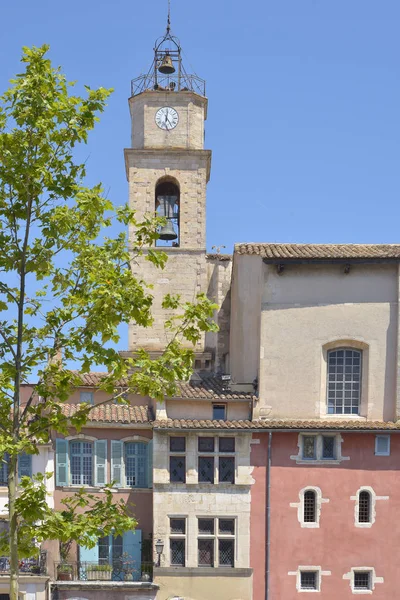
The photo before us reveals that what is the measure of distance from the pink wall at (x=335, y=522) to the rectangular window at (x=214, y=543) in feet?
2.54

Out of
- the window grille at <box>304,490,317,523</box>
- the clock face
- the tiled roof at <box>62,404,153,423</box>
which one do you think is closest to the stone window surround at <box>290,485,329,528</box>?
the window grille at <box>304,490,317,523</box>

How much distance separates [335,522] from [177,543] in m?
4.97

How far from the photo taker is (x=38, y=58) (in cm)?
1430

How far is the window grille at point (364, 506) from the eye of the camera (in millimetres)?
32719

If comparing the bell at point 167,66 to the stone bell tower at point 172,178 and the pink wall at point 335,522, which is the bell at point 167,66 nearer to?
the stone bell tower at point 172,178

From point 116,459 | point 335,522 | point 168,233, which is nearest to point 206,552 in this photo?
point 116,459

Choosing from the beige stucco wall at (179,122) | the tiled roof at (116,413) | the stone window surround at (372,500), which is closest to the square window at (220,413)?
the tiled roof at (116,413)

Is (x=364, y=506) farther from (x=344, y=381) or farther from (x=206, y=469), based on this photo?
(x=206, y=469)

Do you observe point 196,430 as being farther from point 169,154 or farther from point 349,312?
point 169,154

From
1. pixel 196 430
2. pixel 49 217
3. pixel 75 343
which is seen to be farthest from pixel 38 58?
pixel 196 430

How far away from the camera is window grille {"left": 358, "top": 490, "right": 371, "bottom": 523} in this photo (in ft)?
107

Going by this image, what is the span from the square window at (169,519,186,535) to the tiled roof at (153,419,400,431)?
2.93 metres

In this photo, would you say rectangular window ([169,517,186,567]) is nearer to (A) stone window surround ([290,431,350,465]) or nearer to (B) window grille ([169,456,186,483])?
(B) window grille ([169,456,186,483])

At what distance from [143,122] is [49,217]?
91.2 feet
